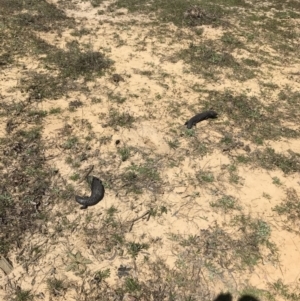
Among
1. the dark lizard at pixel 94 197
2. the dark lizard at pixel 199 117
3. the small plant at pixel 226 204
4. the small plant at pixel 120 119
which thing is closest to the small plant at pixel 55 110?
the small plant at pixel 120 119

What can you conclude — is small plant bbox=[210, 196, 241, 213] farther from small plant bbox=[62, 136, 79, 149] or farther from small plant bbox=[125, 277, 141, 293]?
small plant bbox=[62, 136, 79, 149]

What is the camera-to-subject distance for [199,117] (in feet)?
24.4

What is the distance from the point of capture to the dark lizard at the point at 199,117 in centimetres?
729

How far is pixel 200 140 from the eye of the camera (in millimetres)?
7031

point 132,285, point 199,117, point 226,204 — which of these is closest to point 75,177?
point 132,285

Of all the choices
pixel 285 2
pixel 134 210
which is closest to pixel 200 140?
pixel 134 210

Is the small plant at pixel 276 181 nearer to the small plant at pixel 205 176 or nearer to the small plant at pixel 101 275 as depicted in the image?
the small plant at pixel 205 176

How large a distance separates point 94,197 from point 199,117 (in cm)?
296

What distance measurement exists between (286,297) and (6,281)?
12.1 ft

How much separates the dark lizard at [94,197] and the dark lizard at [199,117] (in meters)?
2.38

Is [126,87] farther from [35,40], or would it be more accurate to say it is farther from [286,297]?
[286,297]

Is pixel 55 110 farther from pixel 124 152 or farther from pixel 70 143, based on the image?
pixel 124 152

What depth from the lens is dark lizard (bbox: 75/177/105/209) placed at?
222 inches

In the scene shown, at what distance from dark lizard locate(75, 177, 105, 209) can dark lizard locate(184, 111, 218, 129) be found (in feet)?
7.81
